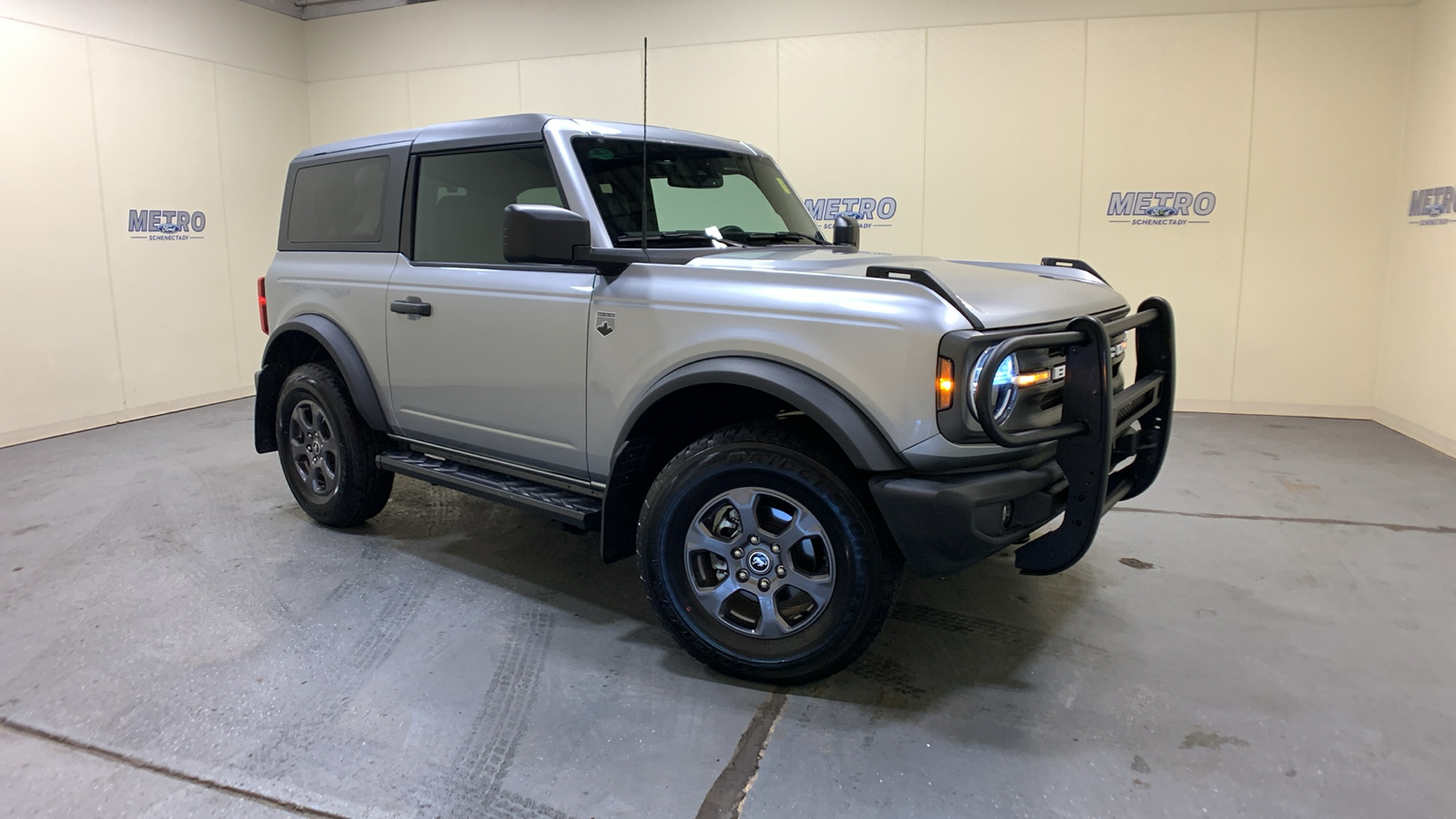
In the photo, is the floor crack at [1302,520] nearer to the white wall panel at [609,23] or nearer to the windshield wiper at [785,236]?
the windshield wiper at [785,236]

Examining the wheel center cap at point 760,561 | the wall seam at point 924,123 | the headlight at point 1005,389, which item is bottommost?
the wheel center cap at point 760,561

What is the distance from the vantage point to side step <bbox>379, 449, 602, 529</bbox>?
303 cm

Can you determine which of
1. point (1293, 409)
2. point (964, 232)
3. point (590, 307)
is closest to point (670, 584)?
point (590, 307)

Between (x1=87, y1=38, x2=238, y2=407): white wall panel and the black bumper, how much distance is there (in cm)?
724

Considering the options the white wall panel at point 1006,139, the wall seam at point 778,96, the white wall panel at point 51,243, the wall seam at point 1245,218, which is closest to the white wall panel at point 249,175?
the white wall panel at point 51,243

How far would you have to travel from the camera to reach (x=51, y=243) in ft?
21.3

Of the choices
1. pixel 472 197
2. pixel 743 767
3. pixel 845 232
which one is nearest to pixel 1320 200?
pixel 845 232

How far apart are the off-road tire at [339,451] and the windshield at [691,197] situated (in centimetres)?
170

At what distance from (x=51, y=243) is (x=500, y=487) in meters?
5.53

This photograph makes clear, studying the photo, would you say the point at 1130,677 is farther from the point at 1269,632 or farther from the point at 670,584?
the point at 670,584

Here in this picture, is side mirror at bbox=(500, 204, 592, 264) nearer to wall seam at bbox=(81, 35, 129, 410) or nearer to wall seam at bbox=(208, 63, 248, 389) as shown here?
wall seam at bbox=(81, 35, 129, 410)

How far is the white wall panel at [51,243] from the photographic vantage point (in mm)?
6215

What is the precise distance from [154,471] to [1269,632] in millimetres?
5962

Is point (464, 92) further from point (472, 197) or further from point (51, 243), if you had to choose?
point (472, 197)
